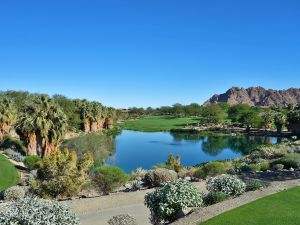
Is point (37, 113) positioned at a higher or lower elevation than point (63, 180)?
higher

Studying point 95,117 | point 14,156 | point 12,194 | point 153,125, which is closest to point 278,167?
point 12,194

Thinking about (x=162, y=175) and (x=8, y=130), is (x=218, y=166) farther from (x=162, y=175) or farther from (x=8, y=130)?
(x=8, y=130)

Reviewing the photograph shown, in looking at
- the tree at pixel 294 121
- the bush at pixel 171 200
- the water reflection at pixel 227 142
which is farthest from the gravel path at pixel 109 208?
the tree at pixel 294 121

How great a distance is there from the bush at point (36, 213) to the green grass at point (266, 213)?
458 centimetres

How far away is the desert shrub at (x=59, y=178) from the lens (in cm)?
2473

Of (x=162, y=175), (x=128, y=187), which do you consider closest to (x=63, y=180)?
(x=128, y=187)

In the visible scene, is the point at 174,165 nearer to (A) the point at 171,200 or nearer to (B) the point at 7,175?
(B) the point at 7,175

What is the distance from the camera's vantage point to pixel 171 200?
15.1 m

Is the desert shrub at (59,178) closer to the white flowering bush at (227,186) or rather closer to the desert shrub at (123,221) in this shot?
the desert shrub at (123,221)

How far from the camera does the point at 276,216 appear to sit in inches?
540

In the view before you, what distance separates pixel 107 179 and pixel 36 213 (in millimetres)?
14820

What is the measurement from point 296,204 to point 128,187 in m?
13.3

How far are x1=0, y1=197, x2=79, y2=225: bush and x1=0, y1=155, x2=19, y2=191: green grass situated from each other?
20.1 m

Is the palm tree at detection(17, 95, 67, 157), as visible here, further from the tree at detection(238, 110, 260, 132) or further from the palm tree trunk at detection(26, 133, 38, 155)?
the tree at detection(238, 110, 260, 132)
